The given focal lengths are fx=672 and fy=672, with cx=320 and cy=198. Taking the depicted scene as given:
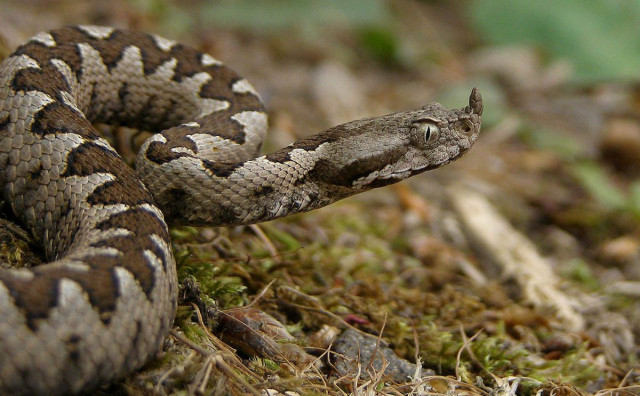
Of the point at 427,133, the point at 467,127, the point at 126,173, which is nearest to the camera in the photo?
the point at 126,173

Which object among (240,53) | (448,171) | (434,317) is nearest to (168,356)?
(434,317)

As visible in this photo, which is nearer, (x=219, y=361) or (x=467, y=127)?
(x=219, y=361)

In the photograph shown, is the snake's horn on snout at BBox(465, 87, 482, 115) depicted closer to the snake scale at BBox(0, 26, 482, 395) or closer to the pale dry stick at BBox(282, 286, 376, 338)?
the snake scale at BBox(0, 26, 482, 395)

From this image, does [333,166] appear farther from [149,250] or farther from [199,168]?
[149,250]

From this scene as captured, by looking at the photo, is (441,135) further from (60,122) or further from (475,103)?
(60,122)

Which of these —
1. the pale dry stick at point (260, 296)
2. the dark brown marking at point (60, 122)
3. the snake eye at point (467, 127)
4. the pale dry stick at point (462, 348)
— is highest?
the snake eye at point (467, 127)

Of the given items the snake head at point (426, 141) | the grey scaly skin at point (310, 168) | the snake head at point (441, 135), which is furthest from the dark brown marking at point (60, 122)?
the snake head at point (441, 135)

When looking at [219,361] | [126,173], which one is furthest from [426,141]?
[219,361]

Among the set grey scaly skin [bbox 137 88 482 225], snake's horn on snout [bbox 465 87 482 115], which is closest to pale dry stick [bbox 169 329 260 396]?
grey scaly skin [bbox 137 88 482 225]

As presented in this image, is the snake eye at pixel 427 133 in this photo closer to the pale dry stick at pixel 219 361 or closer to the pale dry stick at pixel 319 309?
the pale dry stick at pixel 319 309
